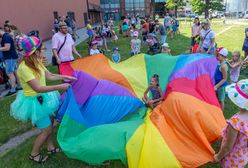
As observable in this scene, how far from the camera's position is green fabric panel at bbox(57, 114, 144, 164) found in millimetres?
2949

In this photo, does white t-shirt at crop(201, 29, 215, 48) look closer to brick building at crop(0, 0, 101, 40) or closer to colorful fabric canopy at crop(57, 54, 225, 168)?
colorful fabric canopy at crop(57, 54, 225, 168)

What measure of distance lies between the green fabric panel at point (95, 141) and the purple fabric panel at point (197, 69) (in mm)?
1475

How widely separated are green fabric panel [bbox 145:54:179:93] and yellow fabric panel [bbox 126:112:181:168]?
6.10 feet

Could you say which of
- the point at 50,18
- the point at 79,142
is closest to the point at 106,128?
the point at 79,142

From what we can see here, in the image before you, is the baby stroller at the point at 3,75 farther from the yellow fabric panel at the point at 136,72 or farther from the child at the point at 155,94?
the child at the point at 155,94

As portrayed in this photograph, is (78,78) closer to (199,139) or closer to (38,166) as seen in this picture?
(38,166)

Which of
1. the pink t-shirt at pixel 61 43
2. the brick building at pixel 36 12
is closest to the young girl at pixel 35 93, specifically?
the pink t-shirt at pixel 61 43

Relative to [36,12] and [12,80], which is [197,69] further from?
[36,12]

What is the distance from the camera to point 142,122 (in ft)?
11.3

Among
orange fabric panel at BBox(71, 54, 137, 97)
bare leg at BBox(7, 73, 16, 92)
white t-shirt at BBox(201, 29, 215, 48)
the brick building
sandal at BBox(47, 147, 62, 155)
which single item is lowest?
sandal at BBox(47, 147, 62, 155)

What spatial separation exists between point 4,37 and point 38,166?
3564 mm

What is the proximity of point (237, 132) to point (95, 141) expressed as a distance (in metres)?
1.66

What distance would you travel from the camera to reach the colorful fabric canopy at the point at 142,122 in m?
2.87

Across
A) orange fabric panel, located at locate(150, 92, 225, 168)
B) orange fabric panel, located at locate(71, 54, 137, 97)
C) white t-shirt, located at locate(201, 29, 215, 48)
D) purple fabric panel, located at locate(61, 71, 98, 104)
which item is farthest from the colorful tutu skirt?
white t-shirt, located at locate(201, 29, 215, 48)
